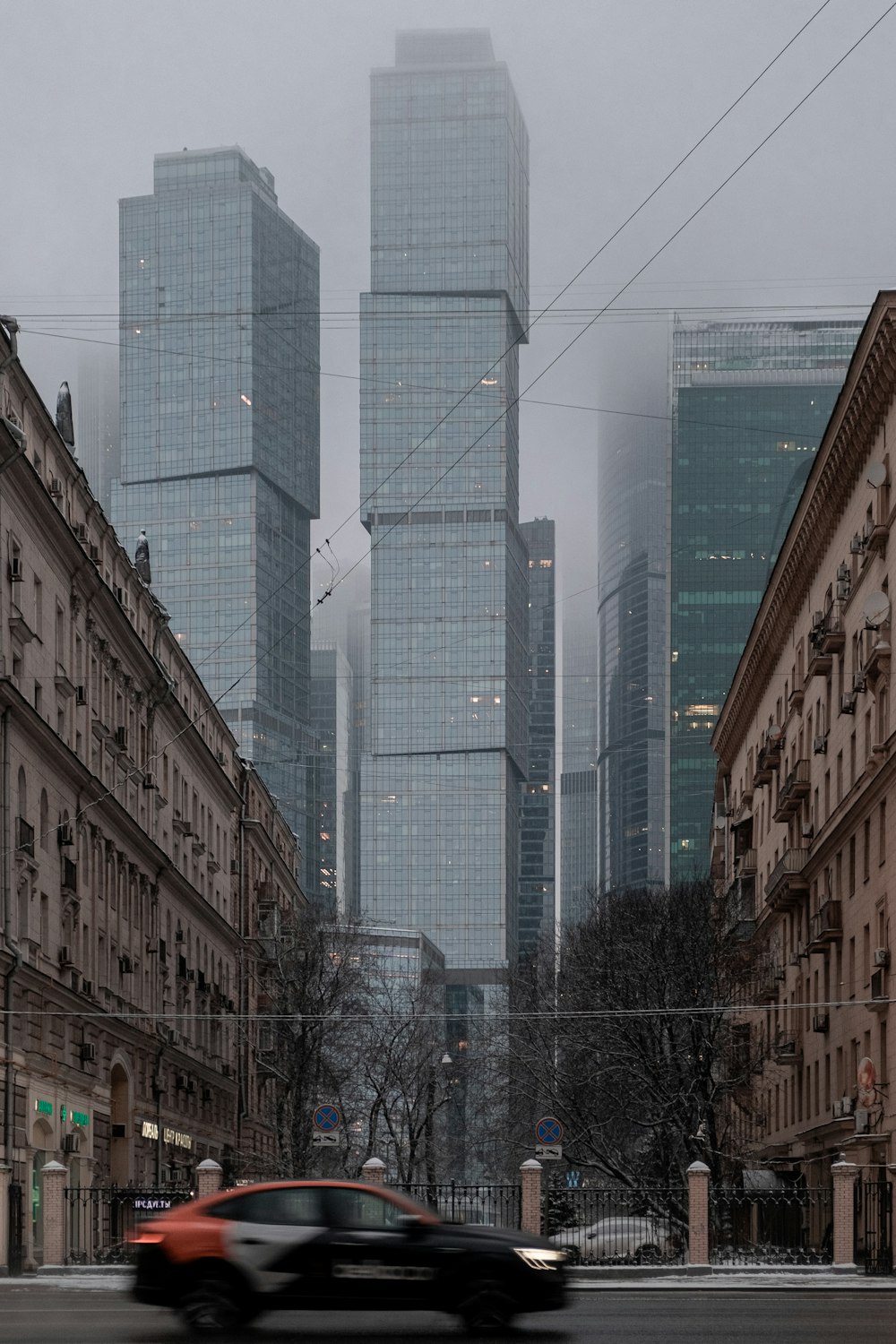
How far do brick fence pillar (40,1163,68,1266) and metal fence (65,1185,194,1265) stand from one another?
74 cm

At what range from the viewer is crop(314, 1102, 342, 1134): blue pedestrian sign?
43.6 meters

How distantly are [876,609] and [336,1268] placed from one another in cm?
3289

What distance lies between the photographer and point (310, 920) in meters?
89.1

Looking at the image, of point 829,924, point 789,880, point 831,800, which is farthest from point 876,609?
point 789,880

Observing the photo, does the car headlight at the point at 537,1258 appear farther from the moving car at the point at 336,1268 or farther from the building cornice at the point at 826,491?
the building cornice at the point at 826,491

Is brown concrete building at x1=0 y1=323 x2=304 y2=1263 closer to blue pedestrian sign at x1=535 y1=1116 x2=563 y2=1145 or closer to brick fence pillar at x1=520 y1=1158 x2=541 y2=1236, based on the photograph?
brick fence pillar at x1=520 y1=1158 x2=541 y2=1236

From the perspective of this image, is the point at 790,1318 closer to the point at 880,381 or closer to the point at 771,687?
the point at 880,381

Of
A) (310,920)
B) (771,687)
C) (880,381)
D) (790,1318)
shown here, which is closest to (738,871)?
(771,687)

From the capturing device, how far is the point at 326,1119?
143ft

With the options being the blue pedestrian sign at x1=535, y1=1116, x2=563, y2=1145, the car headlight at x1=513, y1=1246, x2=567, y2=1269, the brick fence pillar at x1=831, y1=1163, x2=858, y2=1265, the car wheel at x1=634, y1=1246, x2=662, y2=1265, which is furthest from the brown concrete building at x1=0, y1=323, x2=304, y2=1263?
the car headlight at x1=513, y1=1246, x2=567, y2=1269

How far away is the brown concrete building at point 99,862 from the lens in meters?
48.4

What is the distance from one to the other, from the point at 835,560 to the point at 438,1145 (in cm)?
6854

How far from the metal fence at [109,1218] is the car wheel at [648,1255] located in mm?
10354

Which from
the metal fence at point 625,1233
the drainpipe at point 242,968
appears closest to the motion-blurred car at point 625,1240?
the metal fence at point 625,1233
